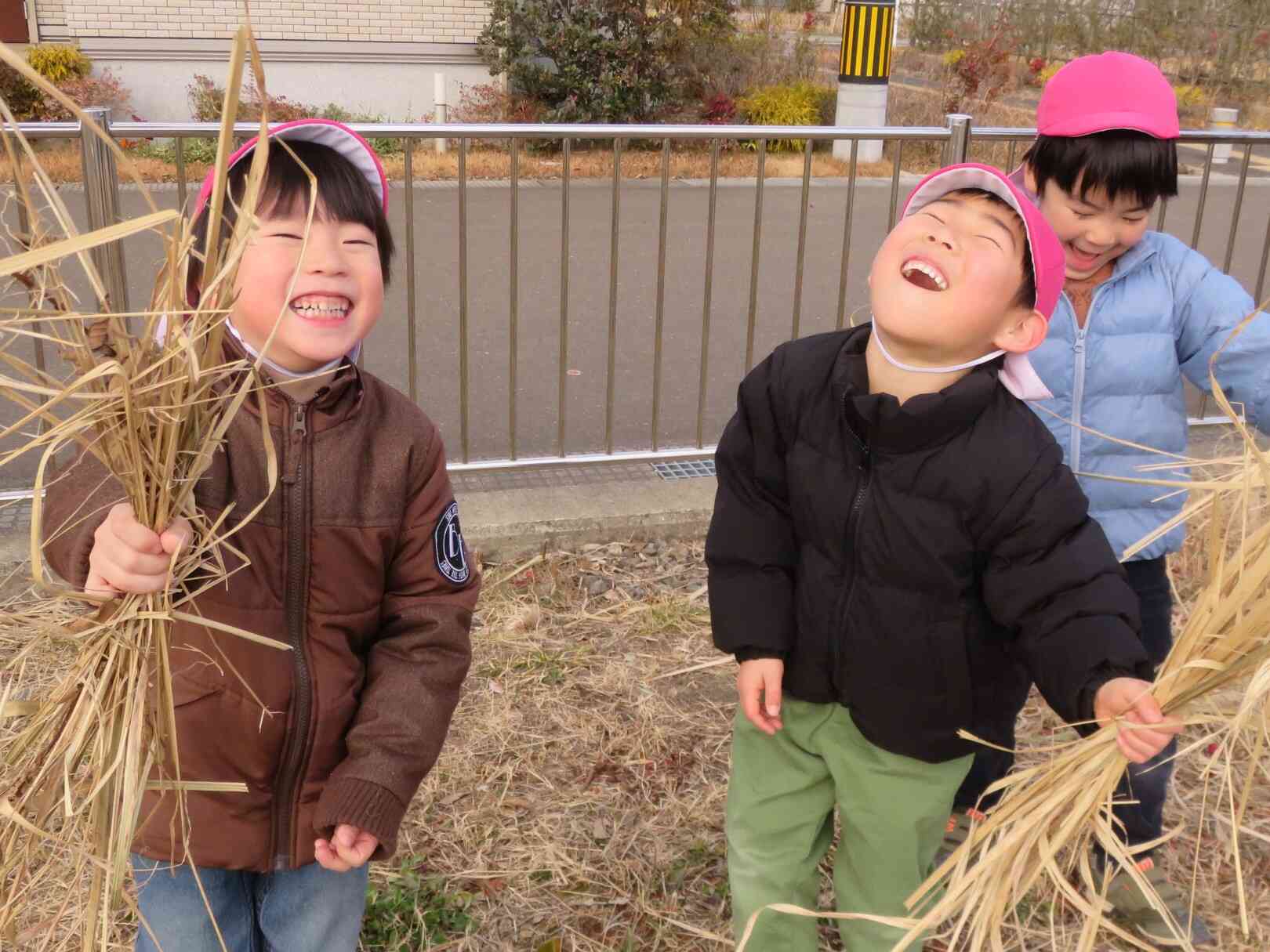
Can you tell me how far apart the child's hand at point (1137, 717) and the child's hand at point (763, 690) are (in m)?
0.54

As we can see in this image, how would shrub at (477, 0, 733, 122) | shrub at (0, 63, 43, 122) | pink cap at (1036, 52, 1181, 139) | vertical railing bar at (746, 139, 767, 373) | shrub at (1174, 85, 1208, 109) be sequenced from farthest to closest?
shrub at (1174, 85, 1208, 109) → shrub at (477, 0, 733, 122) → shrub at (0, 63, 43, 122) → vertical railing bar at (746, 139, 767, 373) → pink cap at (1036, 52, 1181, 139)

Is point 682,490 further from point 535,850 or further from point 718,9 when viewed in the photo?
point 718,9

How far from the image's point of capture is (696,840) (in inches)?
118

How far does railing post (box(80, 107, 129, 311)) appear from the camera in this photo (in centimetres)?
381

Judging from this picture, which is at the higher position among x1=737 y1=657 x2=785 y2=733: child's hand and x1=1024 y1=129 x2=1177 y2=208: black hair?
x1=1024 y1=129 x2=1177 y2=208: black hair

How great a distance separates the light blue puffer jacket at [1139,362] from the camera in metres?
2.53

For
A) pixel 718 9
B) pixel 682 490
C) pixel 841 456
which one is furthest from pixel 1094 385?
pixel 718 9

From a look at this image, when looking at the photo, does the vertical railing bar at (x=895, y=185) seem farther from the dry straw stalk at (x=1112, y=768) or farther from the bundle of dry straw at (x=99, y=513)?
the bundle of dry straw at (x=99, y=513)

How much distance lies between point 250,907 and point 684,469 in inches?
122

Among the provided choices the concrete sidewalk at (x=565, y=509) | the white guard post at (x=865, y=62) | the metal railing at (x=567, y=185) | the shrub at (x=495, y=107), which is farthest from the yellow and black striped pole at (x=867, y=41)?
the concrete sidewalk at (x=565, y=509)

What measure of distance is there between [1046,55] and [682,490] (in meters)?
19.9

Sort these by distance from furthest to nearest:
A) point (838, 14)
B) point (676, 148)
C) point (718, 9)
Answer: point (838, 14)
point (718, 9)
point (676, 148)

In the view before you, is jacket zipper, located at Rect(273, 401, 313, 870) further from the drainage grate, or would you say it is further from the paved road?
the drainage grate

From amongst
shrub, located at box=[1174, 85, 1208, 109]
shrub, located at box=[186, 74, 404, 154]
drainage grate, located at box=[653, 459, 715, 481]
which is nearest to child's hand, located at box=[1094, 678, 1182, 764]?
drainage grate, located at box=[653, 459, 715, 481]
